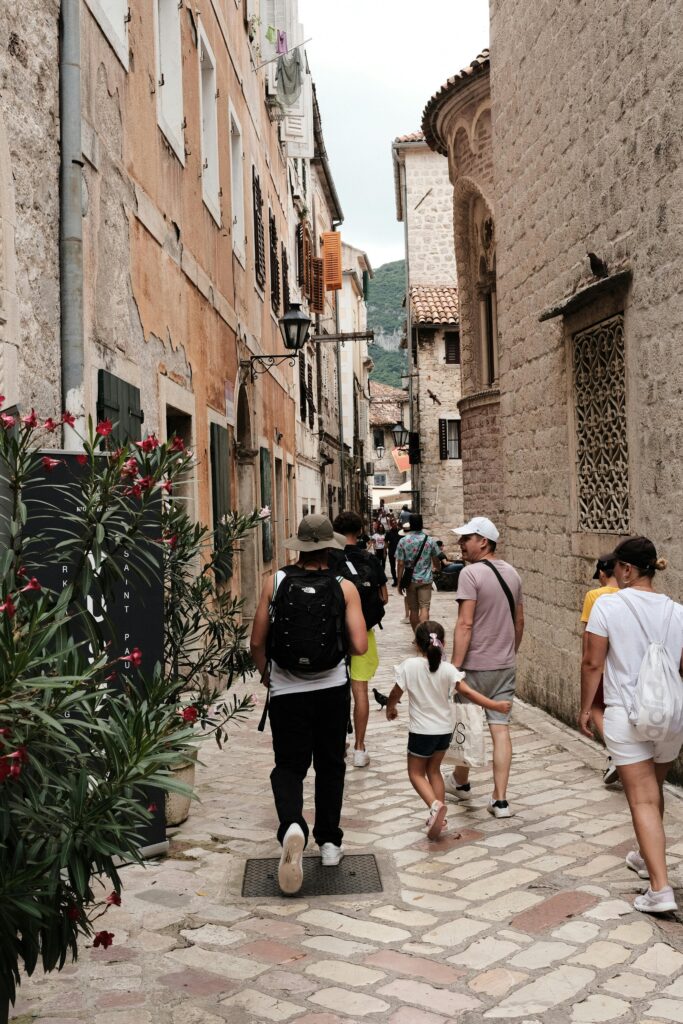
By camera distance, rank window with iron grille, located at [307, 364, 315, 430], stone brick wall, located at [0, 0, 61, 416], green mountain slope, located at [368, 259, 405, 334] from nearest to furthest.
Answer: stone brick wall, located at [0, 0, 61, 416]
window with iron grille, located at [307, 364, 315, 430]
green mountain slope, located at [368, 259, 405, 334]

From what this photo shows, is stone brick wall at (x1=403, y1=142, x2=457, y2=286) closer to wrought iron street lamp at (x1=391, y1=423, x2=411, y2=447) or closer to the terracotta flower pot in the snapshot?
wrought iron street lamp at (x1=391, y1=423, x2=411, y2=447)

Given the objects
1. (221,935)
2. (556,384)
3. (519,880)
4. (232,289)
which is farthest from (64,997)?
(232,289)

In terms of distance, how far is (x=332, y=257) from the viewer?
32.4 m

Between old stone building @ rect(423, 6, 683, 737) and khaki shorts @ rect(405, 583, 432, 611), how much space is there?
2209mm

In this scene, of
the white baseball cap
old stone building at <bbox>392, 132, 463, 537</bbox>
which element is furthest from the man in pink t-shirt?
old stone building at <bbox>392, 132, 463, 537</bbox>

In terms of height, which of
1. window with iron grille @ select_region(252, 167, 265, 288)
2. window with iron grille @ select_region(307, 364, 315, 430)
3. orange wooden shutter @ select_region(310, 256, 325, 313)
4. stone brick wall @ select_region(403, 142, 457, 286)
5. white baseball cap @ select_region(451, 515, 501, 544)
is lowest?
white baseball cap @ select_region(451, 515, 501, 544)

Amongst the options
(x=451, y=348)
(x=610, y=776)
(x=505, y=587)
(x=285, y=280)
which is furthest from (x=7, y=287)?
(x=451, y=348)

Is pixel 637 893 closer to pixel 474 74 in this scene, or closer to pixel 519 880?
pixel 519 880

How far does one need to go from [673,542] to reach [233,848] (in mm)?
3206

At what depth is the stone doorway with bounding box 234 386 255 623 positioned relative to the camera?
14.1 metres

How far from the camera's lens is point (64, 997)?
376 cm

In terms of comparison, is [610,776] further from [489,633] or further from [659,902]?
[659,902]

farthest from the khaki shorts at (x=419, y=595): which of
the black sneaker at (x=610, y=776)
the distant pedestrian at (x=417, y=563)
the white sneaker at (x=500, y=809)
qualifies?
the white sneaker at (x=500, y=809)

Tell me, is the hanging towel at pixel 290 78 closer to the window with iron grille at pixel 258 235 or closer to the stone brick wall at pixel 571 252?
the window with iron grille at pixel 258 235
